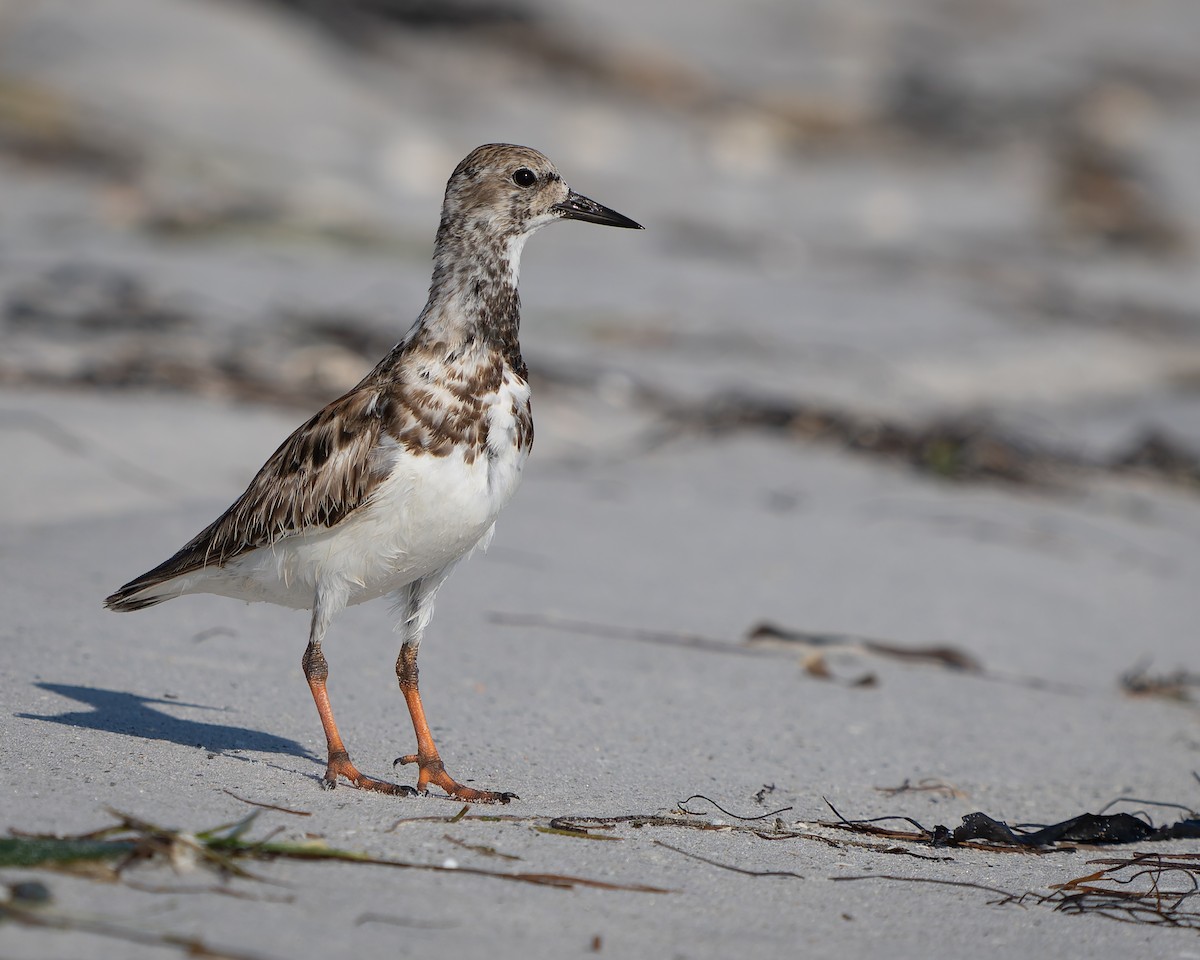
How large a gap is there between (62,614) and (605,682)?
217 cm

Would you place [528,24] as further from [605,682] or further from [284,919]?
[284,919]

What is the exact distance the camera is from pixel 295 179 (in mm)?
19531

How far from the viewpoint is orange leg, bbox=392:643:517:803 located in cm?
414

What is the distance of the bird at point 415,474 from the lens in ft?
14.0

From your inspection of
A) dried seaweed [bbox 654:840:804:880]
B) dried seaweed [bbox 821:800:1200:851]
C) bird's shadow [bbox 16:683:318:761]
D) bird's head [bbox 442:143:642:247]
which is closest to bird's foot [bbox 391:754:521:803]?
bird's shadow [bbox 16:683:318:761]

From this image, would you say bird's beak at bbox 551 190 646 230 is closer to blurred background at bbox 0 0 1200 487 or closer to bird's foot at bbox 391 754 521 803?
bird's foot at bbox 391 754 521 803

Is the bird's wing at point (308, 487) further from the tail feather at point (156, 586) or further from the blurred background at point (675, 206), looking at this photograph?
the blurred background at point (675, 206)

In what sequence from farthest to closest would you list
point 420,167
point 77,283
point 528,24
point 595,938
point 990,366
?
point 528,24, point 420,167, point 990,366, point 77,283, point 595,938

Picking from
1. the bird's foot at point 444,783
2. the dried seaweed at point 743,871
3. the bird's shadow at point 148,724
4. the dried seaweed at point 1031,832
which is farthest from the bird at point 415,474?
the dried seaweed at point 1031,832

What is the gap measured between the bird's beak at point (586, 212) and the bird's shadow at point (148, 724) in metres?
1.99

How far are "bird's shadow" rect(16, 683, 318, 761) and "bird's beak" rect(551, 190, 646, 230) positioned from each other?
6.52 feet

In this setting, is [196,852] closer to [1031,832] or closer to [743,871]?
[743,871]

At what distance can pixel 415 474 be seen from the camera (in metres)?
4.23

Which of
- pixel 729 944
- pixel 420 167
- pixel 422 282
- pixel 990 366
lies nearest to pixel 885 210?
pixel 420 167
